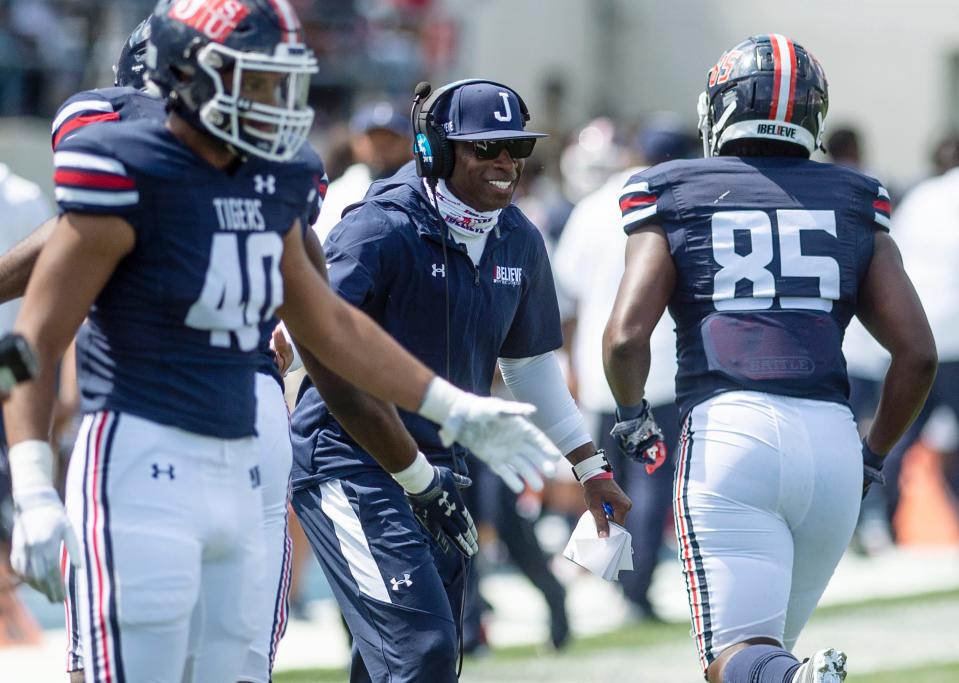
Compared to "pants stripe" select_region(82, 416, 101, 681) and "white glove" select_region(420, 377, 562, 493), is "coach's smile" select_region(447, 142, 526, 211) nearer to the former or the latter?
"white glove" select_region(420, 377, 562, 493)

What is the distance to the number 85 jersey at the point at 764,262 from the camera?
4074 mm

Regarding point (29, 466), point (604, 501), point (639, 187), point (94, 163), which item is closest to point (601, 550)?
point (604, 501)

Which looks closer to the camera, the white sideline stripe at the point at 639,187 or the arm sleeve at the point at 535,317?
the white sideline stripe at the point at 639,187

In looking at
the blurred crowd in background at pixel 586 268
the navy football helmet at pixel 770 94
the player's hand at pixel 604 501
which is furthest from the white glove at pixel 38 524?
the blurred crowd in background at pixel 586 268

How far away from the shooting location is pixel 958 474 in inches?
371

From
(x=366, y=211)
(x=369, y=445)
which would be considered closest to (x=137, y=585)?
(x=369, y=445)

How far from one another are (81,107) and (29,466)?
1262mm

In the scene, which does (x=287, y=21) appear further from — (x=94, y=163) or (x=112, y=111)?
(x=112, y=111)

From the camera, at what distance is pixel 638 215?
417 cm

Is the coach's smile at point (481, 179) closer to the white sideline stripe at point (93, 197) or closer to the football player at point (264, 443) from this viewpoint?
the football player at point (264, 443)

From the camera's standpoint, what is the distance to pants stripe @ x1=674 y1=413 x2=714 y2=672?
3996mm

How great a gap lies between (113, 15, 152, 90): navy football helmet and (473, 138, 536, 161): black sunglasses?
0.89 m

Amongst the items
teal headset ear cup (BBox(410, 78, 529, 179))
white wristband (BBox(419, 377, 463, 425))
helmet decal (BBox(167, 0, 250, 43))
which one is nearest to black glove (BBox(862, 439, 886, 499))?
teal headset ear cup (BBox(410, 78, 529, 179))

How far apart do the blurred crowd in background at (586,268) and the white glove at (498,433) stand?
276 centimetres
